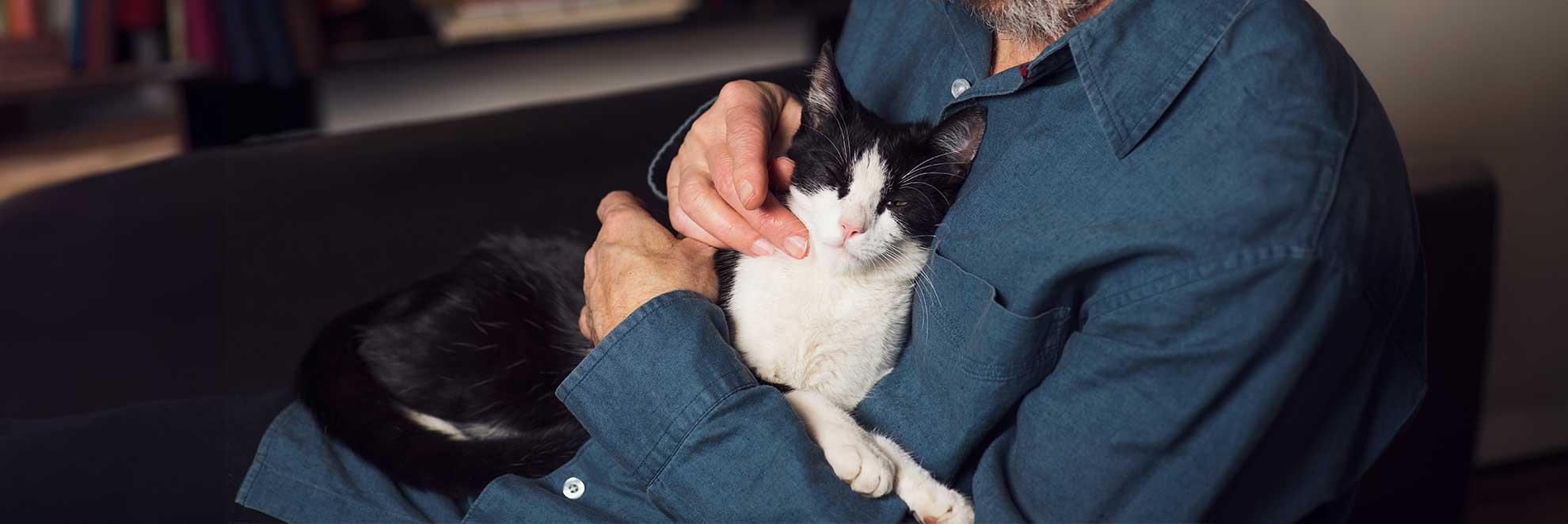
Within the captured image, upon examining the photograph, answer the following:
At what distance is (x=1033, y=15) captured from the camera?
1.12m

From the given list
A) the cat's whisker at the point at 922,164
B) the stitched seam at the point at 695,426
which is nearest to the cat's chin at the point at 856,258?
the cat's whisker at the point at 922,164

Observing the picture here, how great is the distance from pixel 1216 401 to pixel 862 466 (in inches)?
13.4

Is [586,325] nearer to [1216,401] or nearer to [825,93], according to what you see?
[825,93]

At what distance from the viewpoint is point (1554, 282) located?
2078mm

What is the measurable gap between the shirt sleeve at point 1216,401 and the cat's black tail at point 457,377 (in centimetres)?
59

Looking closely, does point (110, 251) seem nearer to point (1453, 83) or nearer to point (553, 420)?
point (553, 420)

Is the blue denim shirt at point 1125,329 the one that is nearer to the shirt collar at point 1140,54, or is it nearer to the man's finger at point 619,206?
the shirt collar at point 1140,54

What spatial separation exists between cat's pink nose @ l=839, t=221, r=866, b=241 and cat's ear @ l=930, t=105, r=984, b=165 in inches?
5.4

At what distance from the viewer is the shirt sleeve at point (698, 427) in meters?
1.00

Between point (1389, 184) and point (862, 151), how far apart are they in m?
0.55

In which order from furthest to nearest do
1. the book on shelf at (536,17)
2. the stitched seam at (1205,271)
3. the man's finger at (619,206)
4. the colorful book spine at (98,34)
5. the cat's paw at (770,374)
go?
the book on shelf at (536,17) < the colorful book spine at (98,34) < the man's finger at (619,206) < the cat's paw at (770,374) < the stitched seam at (1205,271)

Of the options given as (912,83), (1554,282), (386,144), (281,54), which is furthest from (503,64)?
(1554,282)

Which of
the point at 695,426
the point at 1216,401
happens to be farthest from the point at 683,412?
the point at 1216,401

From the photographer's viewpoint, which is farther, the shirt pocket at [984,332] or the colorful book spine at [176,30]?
the colorful book spine at [176,30]
